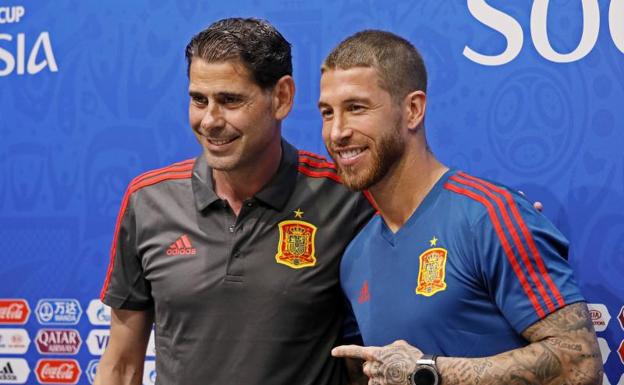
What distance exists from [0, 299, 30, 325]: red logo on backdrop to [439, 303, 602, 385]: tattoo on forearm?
1338mm

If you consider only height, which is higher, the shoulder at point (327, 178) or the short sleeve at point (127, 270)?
the shoulder at point (327, 178)

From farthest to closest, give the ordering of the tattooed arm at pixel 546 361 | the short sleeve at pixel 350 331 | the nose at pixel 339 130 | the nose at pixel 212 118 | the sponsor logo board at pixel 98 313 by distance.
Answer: the sponsor logo board at pixel 98 313
the short sleeve at pixel 350 331
the nose at pixel 212 118
the nose at pixel 339 130
the tattooed arm at pixel 546 361

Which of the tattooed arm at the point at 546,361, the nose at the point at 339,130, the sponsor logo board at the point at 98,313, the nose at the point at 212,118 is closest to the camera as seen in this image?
the tattooed arm at the point at 546,361

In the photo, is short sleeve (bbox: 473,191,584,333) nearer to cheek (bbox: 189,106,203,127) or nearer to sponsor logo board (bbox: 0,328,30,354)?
cheek (bbox: 189,106,203,127)

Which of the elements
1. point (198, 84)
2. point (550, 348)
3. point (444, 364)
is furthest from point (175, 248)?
point (550, 348)

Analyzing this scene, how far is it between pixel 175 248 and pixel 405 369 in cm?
56

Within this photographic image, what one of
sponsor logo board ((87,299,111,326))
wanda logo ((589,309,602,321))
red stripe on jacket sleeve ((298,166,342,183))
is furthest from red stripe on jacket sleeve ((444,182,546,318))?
sponsor logo board ((87,299,111,326))

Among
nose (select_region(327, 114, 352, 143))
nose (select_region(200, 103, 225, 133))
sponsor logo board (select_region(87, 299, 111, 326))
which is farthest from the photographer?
sponsor logo board (select_region(87, 299, 111, 326))

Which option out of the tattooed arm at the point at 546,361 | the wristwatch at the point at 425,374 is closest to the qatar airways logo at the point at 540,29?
the tattooed arm at the point at 546,361

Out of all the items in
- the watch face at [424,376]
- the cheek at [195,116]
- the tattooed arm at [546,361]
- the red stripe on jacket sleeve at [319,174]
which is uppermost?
the cheek at [195,116]

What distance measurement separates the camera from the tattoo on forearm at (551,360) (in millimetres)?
1316

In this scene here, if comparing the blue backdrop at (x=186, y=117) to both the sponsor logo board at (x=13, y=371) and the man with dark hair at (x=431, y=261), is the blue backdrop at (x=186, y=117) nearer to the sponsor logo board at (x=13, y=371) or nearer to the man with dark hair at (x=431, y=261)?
the sponsor logo board at (x=13, y=371)

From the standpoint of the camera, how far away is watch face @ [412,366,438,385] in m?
1.36

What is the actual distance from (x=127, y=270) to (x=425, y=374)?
72 centimetres
